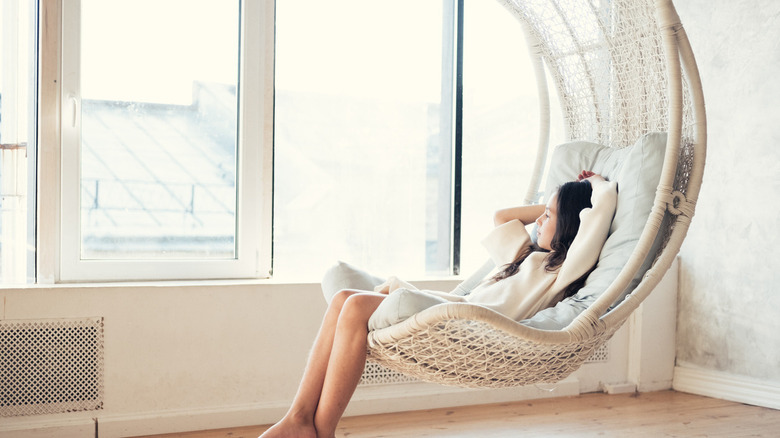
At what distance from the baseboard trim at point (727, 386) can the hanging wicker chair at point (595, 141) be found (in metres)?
1.35

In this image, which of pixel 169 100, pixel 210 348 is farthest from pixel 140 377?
pixel 169 100

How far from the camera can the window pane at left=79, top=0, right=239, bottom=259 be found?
2527mm

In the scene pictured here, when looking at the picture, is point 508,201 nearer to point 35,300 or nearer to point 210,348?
point 210,348

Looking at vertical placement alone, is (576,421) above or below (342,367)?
below

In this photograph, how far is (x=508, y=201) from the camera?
3.26 metres

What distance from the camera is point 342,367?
5.31 ft

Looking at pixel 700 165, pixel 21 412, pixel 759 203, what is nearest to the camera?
pixel 700 165

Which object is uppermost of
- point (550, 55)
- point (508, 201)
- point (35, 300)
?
point (550, 55)

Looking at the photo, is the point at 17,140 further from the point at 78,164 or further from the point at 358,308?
the point at 358,308

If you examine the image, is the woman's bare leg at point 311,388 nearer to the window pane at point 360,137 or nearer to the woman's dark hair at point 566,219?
the woman's dark hair at point 566,219

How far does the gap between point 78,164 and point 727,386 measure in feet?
9.35

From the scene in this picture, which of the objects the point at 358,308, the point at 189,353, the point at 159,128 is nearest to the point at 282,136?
the point at 159,128

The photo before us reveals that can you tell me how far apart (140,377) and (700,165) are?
1933 millimetres

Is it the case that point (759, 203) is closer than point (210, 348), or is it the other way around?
point (210, 348)
